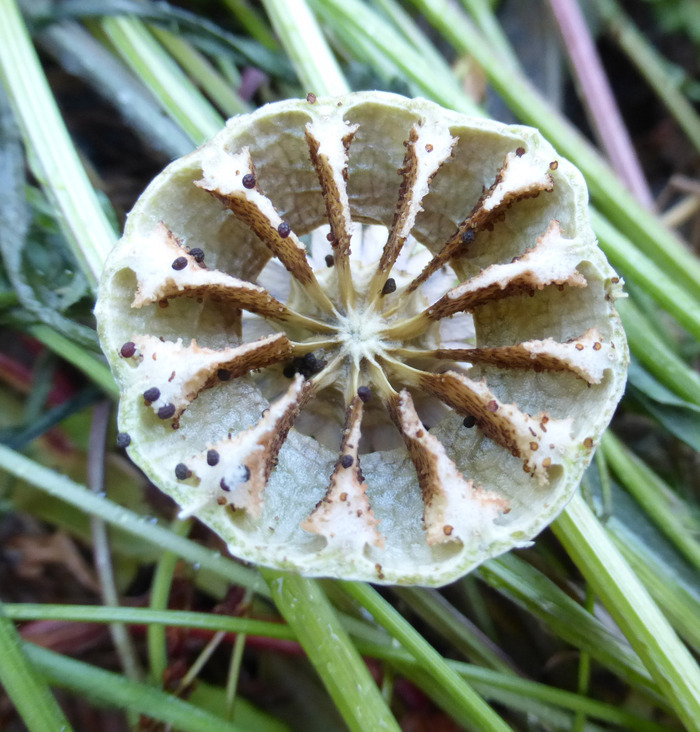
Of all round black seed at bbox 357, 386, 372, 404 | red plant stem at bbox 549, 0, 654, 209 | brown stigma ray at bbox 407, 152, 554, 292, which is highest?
red plant stem at bbox 549, 0, 654, 209

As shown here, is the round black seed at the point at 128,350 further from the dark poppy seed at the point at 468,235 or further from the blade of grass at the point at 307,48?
the blade of grass at the point at 307,48

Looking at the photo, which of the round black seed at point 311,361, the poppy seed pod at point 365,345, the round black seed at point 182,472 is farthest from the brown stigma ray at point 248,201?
the round black seed at point 182,472

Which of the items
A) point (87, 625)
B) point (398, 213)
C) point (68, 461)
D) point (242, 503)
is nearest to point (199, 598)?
point (87, 625)

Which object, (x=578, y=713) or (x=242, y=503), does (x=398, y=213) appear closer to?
(x=242, y=503)

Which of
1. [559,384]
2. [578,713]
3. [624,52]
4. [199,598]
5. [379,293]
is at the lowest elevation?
[578,713]

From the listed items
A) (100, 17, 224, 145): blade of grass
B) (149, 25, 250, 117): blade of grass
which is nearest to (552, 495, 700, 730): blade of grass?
(100, 17, 224, 145): blade of grass

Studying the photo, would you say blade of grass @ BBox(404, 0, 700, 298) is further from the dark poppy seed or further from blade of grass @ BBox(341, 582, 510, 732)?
blade of grass @ BBox(341, 582, 510, 732)

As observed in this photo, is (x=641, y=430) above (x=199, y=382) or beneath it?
above
